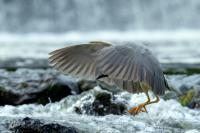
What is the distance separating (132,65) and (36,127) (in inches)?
52.0

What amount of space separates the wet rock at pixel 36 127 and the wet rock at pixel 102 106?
156cm

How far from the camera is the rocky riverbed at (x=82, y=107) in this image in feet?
19.1

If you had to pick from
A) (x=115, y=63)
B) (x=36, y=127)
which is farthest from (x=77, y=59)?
(x=36, y=127)

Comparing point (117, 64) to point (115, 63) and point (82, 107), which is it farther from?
point (82, 107)

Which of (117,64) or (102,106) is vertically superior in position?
(117,64)

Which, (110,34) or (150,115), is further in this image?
(110,34)

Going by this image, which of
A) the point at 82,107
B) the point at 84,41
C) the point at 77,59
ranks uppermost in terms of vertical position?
the point at 77,59

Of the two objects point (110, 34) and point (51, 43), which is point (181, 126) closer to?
point (51, 43)

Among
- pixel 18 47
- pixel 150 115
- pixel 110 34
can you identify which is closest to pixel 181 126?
pixel 150 115

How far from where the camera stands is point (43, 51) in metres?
15.9

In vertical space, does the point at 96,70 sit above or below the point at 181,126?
above

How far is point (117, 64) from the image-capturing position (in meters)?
6.19

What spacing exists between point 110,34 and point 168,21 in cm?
285

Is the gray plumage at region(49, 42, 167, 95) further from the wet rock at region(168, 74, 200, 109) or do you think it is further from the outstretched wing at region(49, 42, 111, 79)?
the wet rock at region(168, 74, 200, 109)
